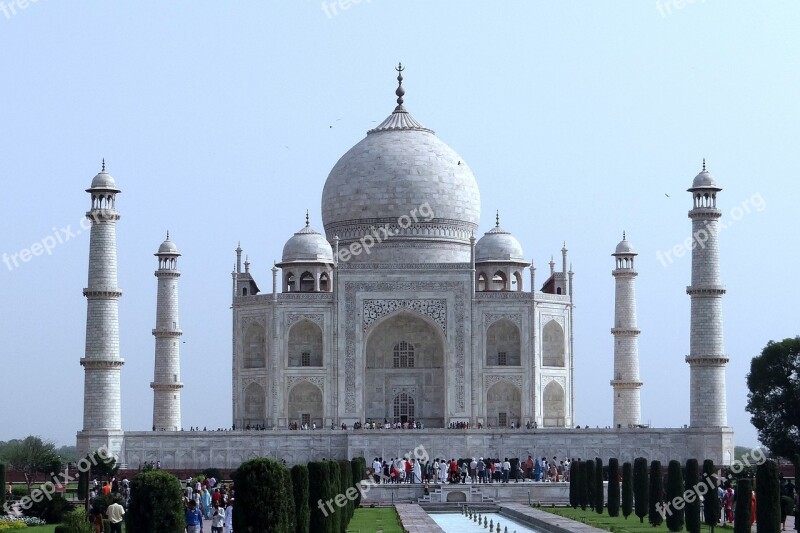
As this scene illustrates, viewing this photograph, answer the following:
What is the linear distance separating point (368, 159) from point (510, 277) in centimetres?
480

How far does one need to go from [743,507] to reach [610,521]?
5.45 meters

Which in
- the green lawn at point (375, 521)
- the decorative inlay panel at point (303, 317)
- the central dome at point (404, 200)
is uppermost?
the central dome at point (404, 200)

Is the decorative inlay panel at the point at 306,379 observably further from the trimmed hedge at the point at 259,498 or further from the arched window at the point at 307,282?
the trimmed hedge at the point at 259,498

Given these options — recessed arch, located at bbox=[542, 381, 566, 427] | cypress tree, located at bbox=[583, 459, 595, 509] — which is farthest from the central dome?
cypress tree, located at bbox=[583, 459, 595, 509]

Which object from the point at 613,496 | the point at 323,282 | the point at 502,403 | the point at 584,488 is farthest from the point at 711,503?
the point at 323,282

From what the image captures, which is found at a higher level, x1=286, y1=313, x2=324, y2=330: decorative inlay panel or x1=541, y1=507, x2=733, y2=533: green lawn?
x1=286, y1=313, x2=324, y2=330: decorative inlay panel

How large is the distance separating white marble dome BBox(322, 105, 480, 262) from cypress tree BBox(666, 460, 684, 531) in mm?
16126

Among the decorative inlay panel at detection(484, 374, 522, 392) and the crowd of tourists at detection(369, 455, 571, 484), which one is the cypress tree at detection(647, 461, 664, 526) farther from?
the decorative inlay panel at detection(484, 374, 522, 392)

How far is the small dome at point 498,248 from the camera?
38844mm

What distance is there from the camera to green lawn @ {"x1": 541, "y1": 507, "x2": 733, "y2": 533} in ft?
74.6

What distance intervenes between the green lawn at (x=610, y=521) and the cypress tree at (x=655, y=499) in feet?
0.43

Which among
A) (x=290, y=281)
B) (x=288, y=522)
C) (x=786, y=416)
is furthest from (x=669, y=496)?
(x=290, y=281)

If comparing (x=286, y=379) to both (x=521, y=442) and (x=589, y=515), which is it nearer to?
(x=521, y=442)

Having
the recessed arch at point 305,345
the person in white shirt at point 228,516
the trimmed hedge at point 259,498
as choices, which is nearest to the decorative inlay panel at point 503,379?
the recessed arch at point 305,345
